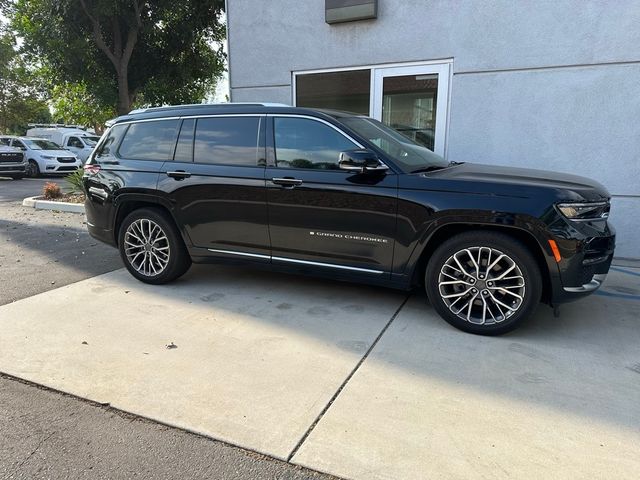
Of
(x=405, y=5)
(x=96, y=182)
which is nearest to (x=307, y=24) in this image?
(x=405, y=5)

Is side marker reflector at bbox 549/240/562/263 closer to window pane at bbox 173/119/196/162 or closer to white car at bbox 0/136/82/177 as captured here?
window pane at bbox 173/119/196/162

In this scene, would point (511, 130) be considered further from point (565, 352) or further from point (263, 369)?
point (263, 369)

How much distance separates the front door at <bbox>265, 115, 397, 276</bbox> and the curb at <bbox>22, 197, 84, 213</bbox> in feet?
23.3

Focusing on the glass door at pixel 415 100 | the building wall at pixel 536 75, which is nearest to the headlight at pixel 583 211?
the building wall at pixel 536 75

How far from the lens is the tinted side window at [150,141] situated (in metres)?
4.84

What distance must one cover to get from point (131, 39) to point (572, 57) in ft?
41.0

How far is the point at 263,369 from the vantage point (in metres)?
3.24

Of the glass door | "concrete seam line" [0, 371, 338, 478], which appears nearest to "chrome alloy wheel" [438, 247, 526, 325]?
"concrete seam line" [0, 371, 338, 478]

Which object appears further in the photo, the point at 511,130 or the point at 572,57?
the point at 511,130

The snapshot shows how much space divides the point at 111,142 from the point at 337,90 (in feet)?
12.3

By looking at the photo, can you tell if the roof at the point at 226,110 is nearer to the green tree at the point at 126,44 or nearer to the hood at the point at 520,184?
the hood at the point at 520,184

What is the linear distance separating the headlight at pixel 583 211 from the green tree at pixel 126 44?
13120mm

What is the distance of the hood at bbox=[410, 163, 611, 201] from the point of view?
11.5 ft

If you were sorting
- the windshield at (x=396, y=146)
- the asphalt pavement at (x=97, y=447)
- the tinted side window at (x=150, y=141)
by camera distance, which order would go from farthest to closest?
the tinted side window at (x=150, y=141) < the windshield at (x=396, y=146) < the asphalt pavement at (x=97, y=447)
